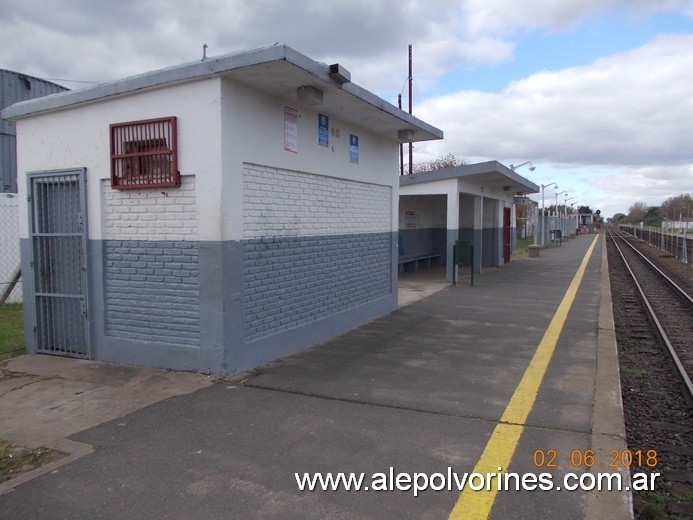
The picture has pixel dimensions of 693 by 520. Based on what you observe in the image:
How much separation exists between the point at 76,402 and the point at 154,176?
2495mm

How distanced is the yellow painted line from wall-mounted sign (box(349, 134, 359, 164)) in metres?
3.94

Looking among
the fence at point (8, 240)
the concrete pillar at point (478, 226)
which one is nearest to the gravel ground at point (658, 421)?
the concrete pillar at point (478, 226)

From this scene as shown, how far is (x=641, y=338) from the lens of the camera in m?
9.08

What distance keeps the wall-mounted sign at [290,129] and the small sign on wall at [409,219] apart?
1242cm

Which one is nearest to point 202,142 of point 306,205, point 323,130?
point 306,205

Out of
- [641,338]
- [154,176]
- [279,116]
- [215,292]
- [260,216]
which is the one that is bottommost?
[641,338]

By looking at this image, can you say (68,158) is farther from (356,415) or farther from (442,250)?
(442,250)

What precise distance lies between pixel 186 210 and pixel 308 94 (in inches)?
76.7

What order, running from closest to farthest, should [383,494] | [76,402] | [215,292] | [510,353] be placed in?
[383,494], [76,402], [215,292], [510,353]

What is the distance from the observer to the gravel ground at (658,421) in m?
3.53

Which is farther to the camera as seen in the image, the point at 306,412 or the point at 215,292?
the point at 215,292

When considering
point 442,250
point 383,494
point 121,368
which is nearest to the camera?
point 383,494

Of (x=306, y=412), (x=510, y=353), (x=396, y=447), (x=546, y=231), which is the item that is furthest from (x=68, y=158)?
(x=546, y=231)

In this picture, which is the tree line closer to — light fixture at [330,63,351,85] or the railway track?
the railway track
